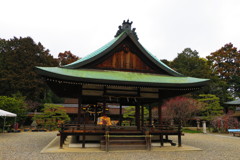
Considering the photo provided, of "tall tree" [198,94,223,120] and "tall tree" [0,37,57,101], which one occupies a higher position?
"tall tree" [0,37,57,101]

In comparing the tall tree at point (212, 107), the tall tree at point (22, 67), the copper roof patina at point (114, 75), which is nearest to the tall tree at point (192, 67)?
the tall tree at point (212, 107)

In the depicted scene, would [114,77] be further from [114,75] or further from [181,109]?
[181,109]

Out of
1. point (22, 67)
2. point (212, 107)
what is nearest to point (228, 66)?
point (212, 107)

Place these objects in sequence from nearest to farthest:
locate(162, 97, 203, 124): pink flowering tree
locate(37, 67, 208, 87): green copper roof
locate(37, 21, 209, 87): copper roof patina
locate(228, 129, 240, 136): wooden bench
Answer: locate(37, 67, 208, 87): green copper roof, locate(37, 21, 209, 87): copper roof patina, locate(228, 129, 240, 136): wooden bench, locate(162, 97, 203, 124): pink flowering tree

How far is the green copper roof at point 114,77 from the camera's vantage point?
34.3 feet

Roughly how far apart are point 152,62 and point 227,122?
19.5 meters

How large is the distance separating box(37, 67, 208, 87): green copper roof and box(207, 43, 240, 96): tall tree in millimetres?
37438

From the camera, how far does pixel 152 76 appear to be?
43.8 feet

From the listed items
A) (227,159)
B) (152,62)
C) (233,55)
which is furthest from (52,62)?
(233,55)

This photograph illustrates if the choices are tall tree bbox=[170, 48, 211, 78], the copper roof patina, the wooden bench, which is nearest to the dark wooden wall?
the copper roof patina

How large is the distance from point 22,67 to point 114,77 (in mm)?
31543

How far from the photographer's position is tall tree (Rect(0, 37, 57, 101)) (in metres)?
35.1

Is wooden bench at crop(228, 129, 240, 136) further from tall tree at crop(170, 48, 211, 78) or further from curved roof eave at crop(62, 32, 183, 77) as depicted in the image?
tall tree at crop(170, 48, 211, 78)

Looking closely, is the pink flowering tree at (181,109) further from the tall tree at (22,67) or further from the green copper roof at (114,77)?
the tall tree at (22,67)
